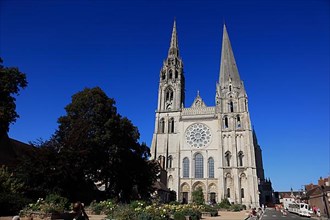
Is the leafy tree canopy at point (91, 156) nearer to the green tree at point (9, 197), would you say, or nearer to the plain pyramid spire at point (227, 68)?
the green tree at point (9, 197)

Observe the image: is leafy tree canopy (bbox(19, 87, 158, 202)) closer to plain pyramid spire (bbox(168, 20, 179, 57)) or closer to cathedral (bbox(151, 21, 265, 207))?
cathedral (bbox(151, 21, 265, 207))

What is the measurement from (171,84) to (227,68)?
14676 millimetres

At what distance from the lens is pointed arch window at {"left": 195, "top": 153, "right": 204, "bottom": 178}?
178ft

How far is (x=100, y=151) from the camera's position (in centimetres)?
2720

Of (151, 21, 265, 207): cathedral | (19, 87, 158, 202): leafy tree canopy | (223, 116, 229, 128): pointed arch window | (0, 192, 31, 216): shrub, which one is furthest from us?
(223, 116, 229, 128): pointed arch window

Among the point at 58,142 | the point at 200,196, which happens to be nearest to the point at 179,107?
the point at 200,196

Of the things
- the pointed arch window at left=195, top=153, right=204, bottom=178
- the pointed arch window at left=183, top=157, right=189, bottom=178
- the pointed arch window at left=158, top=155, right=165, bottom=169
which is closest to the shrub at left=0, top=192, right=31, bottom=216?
the pointed arch window at left=158, top=155, right=165, bottom=169

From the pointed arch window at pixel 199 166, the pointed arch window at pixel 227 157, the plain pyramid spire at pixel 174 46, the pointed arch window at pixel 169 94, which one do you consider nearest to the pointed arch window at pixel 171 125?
the pointed arch window at pixel 169 94

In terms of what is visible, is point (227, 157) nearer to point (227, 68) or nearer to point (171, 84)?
point (171, 84)

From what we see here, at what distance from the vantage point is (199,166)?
54875mm

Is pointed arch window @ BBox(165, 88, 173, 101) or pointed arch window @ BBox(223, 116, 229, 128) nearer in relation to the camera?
pointed arch window @ BBox(223, 116, 229, 128)

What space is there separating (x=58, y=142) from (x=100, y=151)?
5.11 meters

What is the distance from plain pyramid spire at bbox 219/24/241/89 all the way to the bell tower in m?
10.3

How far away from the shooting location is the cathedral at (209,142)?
51.2 metres
